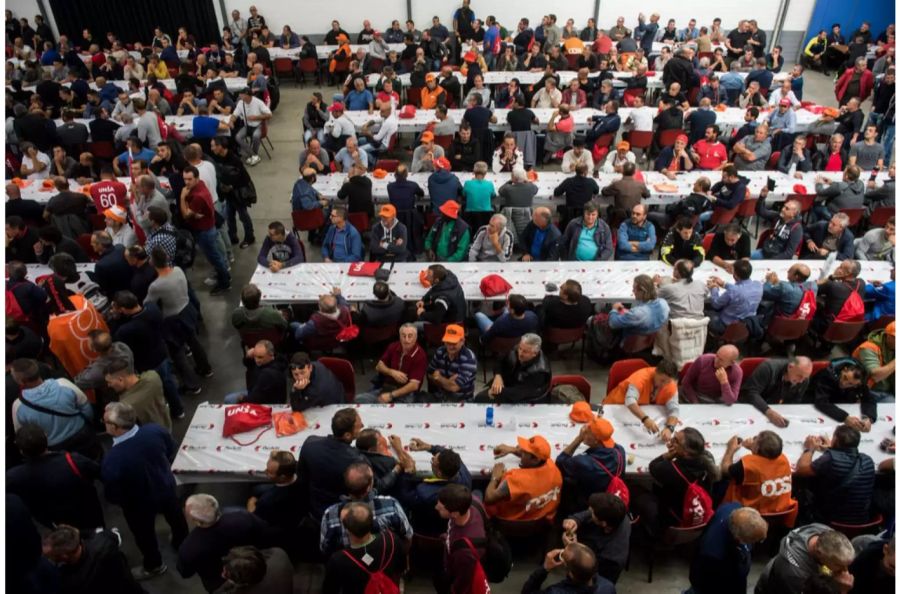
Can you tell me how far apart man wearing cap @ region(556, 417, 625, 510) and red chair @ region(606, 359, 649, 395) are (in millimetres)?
1018

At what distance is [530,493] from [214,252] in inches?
184

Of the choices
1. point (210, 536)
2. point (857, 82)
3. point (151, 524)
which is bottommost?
point (151, 524)

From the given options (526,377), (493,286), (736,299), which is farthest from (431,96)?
(526,377)

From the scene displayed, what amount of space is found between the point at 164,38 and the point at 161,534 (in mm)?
13320

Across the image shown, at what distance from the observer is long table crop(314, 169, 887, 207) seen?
750cm

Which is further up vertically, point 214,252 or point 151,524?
point 214,252

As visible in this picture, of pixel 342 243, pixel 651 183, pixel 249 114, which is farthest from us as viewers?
pixel 249 114

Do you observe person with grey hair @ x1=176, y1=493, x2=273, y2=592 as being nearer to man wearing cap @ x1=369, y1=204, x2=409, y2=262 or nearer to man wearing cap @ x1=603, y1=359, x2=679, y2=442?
man wearing cap @ x1=603, y1=359, x2=679, y2=442

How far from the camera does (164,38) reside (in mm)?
14391

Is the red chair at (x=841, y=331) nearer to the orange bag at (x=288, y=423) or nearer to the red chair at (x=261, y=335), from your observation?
the orange bag at (x=288, y=423)

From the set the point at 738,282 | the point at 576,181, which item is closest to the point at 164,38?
the point at 576,181

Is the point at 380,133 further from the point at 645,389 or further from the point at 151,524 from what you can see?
the point at 151,524

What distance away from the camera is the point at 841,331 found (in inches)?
215

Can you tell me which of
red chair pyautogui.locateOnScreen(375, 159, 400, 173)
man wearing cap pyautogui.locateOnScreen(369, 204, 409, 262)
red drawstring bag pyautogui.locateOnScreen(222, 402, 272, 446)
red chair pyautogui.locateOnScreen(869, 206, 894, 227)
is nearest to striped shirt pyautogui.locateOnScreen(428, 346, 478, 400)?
red drawstring bag pyautogui.locateOnScreen(222, 402, 272, 446)
